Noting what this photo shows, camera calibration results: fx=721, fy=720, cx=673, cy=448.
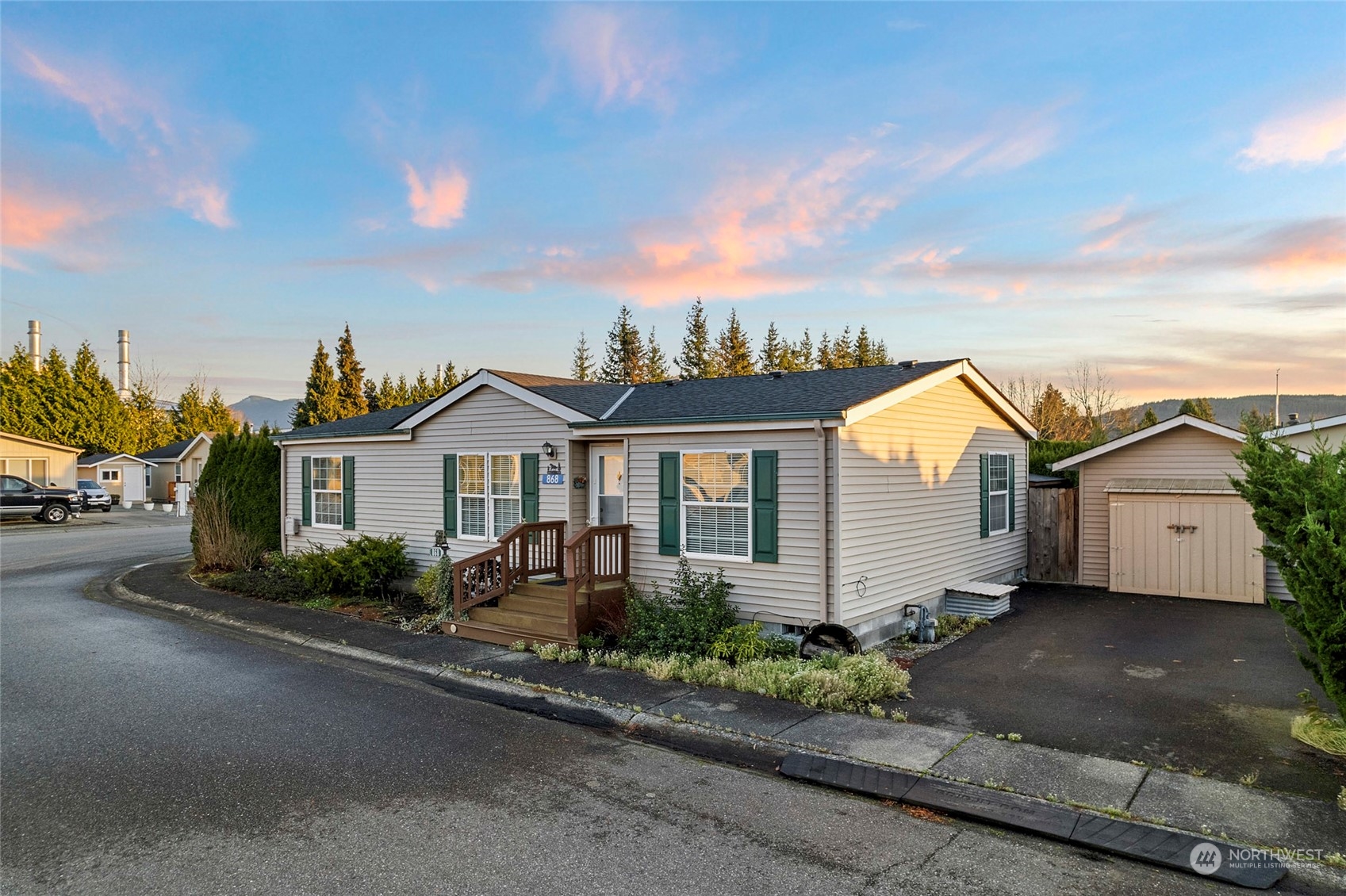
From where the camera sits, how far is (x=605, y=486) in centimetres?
1127

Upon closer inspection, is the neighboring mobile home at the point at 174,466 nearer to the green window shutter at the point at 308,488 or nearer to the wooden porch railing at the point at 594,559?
the green window shutter at the point at 308,488

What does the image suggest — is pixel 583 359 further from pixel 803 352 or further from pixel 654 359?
pixel 803 352

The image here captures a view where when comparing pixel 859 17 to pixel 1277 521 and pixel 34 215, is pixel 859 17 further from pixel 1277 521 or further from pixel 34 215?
pixel 34 215

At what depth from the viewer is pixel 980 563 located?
41.2 feet

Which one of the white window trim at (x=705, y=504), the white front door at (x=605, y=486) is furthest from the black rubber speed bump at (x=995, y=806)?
the white front door at (x=605, y=486)

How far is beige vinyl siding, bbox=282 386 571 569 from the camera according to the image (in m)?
11.4

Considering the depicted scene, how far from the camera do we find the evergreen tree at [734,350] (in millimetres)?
51469

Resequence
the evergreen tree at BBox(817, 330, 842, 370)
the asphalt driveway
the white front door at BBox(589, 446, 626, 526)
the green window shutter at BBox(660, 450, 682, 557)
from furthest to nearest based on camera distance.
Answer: the evergreen tree at BBox(817, 330, 842, 370) → the white front door at BBox(589, 446, 626, 526) → the green window shutter at BBox(660, 450, 682, 557) → the asphalt driveway

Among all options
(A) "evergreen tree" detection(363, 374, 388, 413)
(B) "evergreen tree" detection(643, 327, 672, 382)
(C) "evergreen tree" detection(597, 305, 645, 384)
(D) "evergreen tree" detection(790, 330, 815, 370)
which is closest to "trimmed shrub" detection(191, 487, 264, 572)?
(A) "evergreen tree" detection(363, 374, 388, 413)

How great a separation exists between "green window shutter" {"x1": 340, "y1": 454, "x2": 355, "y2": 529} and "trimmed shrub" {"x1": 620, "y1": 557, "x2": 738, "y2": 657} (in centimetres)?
761

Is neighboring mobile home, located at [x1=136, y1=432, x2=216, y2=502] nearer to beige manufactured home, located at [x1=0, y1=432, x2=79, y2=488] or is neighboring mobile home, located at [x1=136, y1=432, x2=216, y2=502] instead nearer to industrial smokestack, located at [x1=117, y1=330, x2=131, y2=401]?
beige manufactured home, located at [x1=0, y1=432, x2=79, y2=488]

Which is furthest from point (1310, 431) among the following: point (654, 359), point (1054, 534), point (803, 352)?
point (654, 359)

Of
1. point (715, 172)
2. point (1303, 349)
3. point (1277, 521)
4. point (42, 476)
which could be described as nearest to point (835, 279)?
point (715, 172)

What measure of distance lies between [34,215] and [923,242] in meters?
18.0
